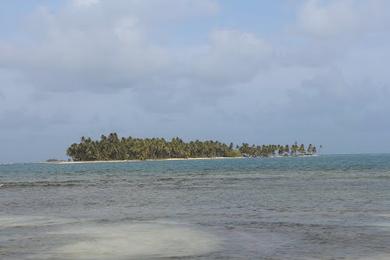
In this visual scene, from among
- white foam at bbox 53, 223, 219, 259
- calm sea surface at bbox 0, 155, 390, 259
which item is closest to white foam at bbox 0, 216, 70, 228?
calm sea surface at bbox 0, 155, 390, 259

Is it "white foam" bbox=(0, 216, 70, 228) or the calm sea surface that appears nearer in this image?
the calm sea surface

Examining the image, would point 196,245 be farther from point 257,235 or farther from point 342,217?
point 342,217

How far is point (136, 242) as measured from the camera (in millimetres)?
20594

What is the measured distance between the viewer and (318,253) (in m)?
17.8

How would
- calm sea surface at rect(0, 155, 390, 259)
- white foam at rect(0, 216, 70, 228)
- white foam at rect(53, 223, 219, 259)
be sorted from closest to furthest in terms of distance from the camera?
white foam at rect(53, 223, 219, 259)
calm sea surface at rect(0, 155, 390, 259)
white foam at rect(0, 216, 70, 228)

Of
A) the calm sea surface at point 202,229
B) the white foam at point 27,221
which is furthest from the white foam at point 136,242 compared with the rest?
the white foam at point 27,221

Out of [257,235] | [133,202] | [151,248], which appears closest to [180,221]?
[257,235]

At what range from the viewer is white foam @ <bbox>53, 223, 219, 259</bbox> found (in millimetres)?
18141

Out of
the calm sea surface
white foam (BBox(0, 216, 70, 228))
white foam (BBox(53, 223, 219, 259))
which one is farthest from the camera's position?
white foam (BBox(0, 216, 70, 228))

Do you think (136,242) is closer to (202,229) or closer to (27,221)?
(202,229)

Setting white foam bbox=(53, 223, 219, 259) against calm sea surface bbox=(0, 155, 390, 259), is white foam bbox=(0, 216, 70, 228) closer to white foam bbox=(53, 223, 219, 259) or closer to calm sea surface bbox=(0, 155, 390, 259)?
calm sea surface bbox=(0, 155, 390, 259)

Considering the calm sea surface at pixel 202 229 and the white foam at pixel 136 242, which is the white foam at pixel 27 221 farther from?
the white foam at pixel 136 242

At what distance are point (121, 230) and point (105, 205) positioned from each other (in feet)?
51.0

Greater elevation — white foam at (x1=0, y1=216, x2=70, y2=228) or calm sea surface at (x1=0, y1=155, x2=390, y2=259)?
calm sea surface at (x1=0, y1=155, x2=390, y2=259)
